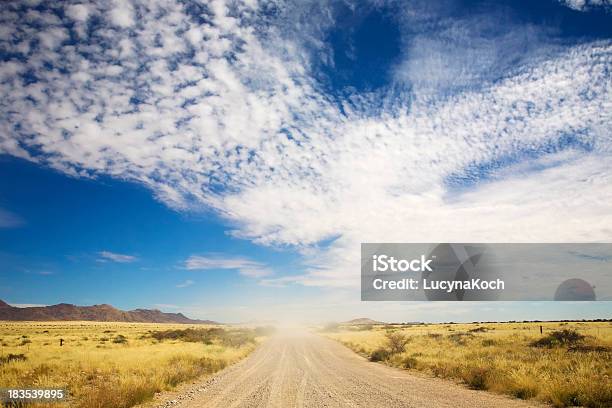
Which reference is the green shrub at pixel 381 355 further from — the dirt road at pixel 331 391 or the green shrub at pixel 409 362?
the dirt road at pixel 331 391

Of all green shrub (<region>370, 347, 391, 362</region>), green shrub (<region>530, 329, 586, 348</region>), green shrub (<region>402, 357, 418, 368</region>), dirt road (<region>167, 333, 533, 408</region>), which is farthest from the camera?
green shrub (<region>530, 329, 586, 348</region>)

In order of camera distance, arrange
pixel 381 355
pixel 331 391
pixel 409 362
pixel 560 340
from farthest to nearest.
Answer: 1. pixel 560 340
2. pixel 381 355
3. pixel 409 362
4. pixel 331 391

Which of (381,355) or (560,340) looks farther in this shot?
(560,340)

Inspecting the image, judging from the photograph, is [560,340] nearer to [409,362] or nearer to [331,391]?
[409,362]

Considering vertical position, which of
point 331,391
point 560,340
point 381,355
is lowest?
point 381,355

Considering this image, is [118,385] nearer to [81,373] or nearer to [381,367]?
[81,373]

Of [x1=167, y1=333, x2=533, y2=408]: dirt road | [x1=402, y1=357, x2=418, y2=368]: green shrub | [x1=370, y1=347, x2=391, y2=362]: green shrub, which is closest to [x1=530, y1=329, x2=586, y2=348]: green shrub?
[x1=370, y1=347, x2=391, y2=362]: green shrub

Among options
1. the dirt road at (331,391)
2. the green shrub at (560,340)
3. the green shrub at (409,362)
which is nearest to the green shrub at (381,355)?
the green shrub at (409,362)

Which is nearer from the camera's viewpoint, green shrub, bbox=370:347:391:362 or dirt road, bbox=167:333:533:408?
dirt road, bbox=167:333:533:408

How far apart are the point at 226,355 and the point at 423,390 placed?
1647cm

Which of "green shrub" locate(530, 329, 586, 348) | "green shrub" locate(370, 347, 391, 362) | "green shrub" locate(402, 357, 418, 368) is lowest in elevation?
"green shrub" locate(370, 347, 391, 362)

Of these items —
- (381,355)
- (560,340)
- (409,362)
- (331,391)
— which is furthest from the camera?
(560,340)

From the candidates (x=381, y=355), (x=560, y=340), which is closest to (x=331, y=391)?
(x=381, y=355)

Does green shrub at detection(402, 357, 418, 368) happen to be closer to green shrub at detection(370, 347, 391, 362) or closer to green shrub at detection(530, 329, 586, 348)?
green shrub at detection(370, 347, 391, 362)
